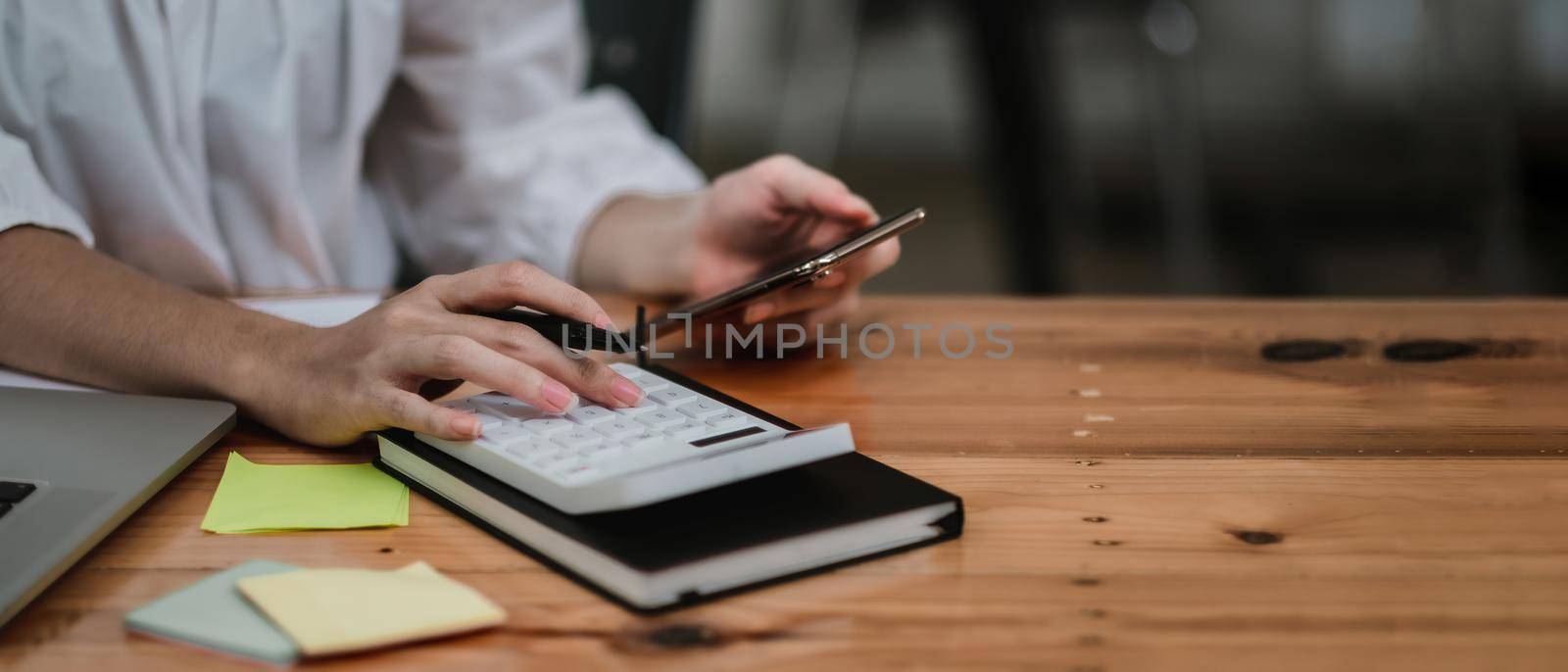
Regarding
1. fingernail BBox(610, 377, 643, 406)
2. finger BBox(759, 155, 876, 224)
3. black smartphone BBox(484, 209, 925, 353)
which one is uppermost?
finger BBox(759, 155, 876, 224)

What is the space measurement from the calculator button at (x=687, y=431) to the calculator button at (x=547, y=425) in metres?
0.04

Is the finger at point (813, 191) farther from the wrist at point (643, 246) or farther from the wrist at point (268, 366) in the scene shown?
the wrist at point (268, 366)

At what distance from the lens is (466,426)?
49 centimetres

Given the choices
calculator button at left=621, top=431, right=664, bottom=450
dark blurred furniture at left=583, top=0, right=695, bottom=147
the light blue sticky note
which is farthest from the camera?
dark blurred furniture at left=583, top=0, right=695, bottom=147

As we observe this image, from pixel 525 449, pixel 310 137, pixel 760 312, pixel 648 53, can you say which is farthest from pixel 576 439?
pixel 648 53

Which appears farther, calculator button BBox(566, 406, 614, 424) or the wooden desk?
calculator button BBox(566, 406, 614, 424)

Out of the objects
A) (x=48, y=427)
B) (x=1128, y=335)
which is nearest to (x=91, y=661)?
(x=48, y=427)

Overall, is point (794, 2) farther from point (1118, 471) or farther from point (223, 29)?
point (1118, 471)

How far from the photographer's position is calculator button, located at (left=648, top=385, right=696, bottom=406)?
0.55m

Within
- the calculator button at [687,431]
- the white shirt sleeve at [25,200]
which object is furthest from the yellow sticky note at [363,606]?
the white shirt sleeve at [25,200]

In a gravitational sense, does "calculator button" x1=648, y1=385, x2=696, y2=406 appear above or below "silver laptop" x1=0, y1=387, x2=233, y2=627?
above

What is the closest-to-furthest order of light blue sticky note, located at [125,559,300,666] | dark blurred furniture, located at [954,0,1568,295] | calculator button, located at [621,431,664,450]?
1. light blue sticky note, located at [125,559,300,666]
2. calculator button, located at [621,431,664,450]
3. dark blurred furniture, located at [954,0,1568,295]

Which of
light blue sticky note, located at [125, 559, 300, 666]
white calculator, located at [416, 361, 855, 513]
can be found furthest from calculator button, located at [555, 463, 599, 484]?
light blue sticky note, located at [125, 559, 300, 666]

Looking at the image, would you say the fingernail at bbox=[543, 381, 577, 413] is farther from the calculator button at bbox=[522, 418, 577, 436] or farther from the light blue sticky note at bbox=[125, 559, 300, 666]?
the light blue sticky note at bbox=[125, 559, 300, 666]
